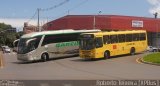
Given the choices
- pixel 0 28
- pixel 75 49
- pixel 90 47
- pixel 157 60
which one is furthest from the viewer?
pixel 0 28

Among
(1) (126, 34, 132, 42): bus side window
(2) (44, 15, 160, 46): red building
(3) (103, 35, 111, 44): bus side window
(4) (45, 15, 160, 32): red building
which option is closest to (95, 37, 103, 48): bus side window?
(3) (103, 35, 111, 44): bus side window

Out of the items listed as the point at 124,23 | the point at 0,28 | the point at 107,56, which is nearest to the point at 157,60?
the point at 107,56

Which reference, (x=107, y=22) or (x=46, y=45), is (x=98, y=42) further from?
(x=107, y=22)

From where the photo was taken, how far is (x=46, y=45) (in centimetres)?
3944

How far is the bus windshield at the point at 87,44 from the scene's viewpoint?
3712 cm

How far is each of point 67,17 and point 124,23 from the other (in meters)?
12.2

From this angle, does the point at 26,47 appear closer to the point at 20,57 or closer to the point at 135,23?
the point at 20,57

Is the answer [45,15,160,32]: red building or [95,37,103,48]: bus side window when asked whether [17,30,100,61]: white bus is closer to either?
[95,37,103,48]: bus side window

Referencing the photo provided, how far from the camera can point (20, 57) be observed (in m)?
39.2

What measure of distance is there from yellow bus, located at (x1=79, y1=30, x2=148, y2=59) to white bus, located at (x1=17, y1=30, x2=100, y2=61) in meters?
3.31

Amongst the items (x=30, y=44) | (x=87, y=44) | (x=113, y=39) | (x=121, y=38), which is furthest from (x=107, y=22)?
(x=87, y=44)

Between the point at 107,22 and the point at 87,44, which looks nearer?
the point at 87,44

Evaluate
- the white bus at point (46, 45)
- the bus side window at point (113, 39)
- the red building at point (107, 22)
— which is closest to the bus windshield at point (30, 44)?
the white bus at point (46, 45)

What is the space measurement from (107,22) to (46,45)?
47.0m
